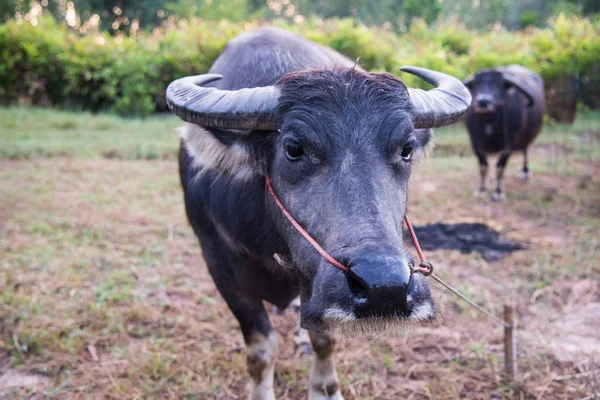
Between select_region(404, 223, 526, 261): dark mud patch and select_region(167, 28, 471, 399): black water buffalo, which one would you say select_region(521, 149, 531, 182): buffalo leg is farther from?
select_region(167, 28, 471, 399): black water buffalo

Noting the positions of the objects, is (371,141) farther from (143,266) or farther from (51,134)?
(51,134)

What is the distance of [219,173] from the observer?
6.75 feet

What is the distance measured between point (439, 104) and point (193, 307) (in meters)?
2.33

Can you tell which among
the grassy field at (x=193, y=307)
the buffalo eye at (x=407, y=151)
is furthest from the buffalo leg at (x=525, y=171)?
the buffalo eye at (x=407, y=151)

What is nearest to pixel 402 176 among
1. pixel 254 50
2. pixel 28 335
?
pixel 254 50

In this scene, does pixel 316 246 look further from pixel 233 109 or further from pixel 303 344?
pixel 303 344

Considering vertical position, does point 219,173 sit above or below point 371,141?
below

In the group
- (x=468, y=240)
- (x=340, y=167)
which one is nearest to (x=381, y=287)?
(x=340, y=167)

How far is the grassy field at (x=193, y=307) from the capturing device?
2.59m

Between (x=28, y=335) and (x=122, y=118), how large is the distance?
30.8 ft

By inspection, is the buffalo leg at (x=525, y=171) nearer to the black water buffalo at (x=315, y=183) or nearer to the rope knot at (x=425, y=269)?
the black water buffalo at (x=315, y=183)

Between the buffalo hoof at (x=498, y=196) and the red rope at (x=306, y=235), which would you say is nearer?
the red rope at (x=306, y=235)

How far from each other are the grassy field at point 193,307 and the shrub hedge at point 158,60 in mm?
5894

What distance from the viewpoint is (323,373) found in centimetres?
243
